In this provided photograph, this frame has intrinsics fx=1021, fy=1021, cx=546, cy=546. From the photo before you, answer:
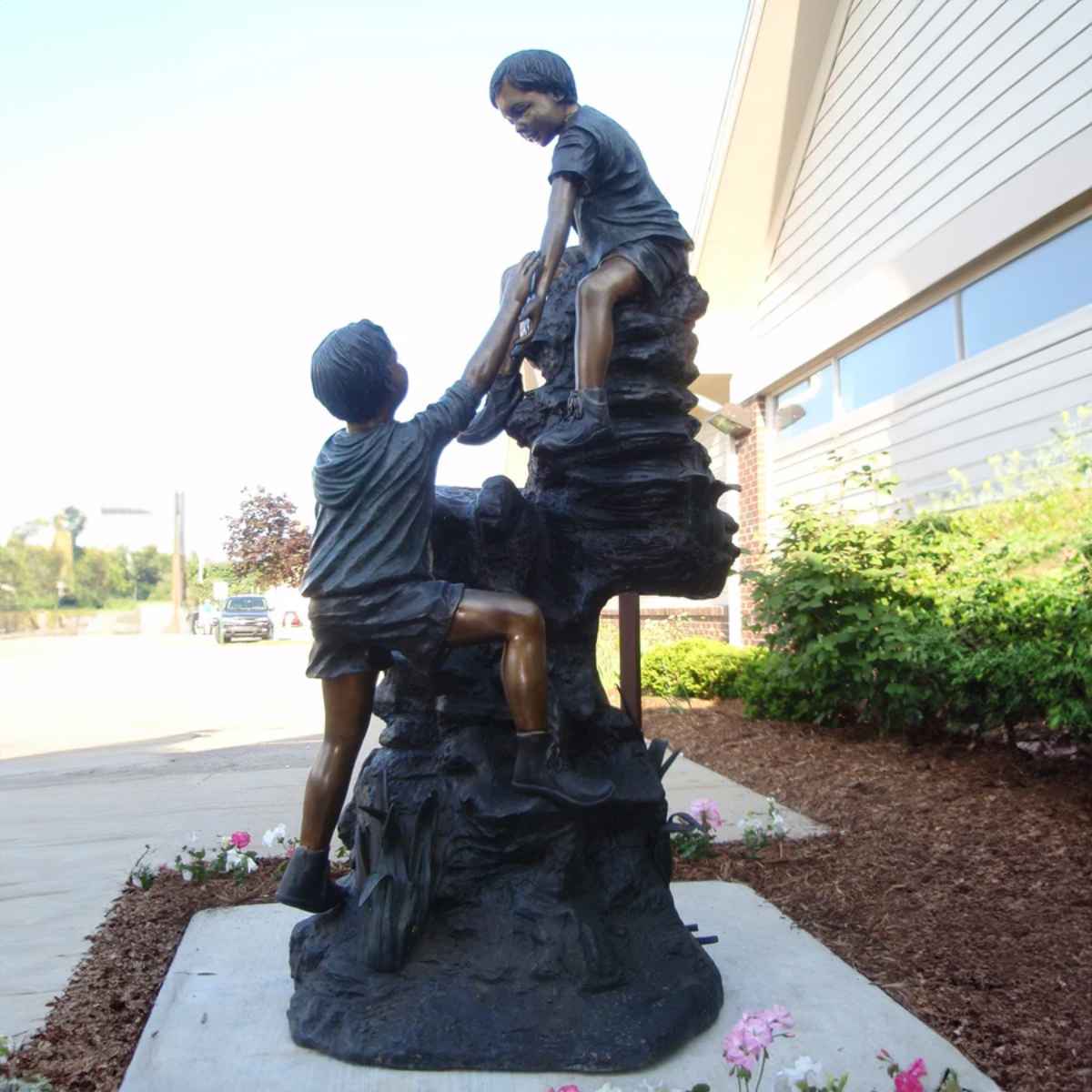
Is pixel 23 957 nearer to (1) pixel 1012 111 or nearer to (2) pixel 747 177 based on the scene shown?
(1) pixel 1012 111

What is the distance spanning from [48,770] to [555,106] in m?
8.17

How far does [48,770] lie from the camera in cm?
930

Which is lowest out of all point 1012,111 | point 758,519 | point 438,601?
point 438,601

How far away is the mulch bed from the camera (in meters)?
3.28

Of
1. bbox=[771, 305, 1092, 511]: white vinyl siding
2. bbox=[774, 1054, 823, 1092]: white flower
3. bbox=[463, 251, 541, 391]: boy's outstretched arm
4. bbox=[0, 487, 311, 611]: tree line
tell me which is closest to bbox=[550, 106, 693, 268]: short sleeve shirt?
bbox=[463, 251, 541, 391]: boy's outstretched arm

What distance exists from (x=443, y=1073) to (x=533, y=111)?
3.09m

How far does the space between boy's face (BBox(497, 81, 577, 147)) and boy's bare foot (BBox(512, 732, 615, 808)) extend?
2.08m

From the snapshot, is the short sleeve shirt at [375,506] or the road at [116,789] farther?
the road at [116,789]

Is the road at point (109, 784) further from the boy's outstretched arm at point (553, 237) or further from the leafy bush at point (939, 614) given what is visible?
the leafy bush at point (939, 614)

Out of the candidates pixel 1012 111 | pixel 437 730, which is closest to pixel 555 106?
pixel 437 730

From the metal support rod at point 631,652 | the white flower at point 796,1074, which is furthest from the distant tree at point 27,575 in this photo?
the white flower at point 796,1074

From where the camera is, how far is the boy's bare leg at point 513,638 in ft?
10.3

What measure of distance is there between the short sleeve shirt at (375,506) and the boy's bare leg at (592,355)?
0.42 metres

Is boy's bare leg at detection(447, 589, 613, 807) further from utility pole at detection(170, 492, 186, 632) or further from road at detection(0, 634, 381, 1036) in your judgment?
utility pole at detection(170, 492, 186, 632)
